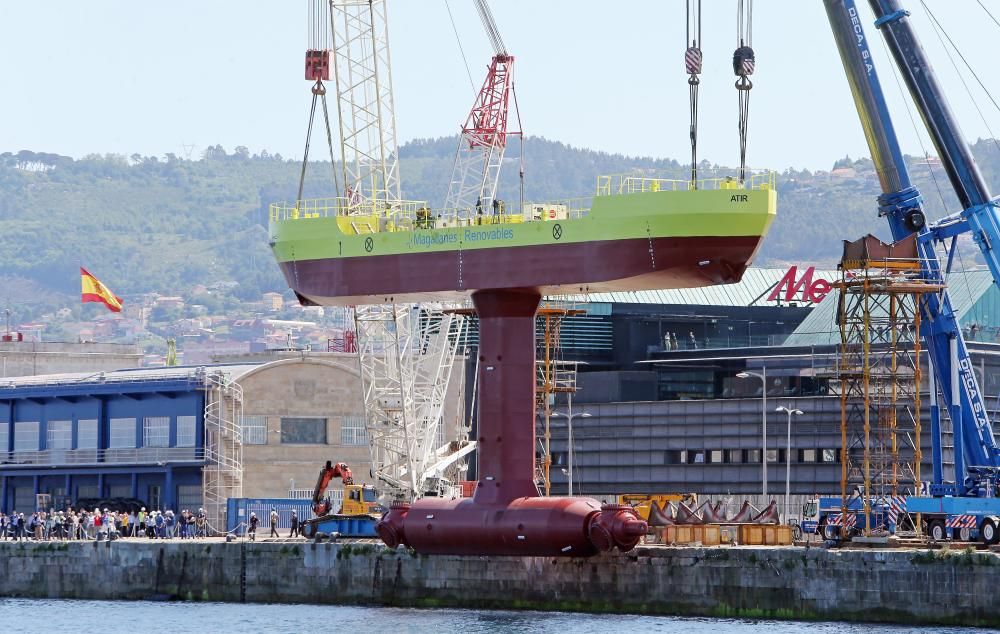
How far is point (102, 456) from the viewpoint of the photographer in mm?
124938

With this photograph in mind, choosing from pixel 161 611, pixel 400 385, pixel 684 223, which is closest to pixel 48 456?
pixel 400 385

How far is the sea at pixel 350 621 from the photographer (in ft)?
246

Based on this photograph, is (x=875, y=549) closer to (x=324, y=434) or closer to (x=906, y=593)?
(x=906, y=593)

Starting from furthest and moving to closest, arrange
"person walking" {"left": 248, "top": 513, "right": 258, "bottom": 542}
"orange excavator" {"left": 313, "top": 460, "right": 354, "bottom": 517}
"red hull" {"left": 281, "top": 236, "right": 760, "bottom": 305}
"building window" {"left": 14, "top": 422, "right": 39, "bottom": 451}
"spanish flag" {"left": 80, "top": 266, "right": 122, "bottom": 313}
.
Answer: "spanish flag" {"left": 80, "top": 266, "right": 122, "bottom": 313}
"building window" {"left": 14, "top": 422, "right": 39, "bottom": 451}
"orange excavator" {"left": 313, "top": 460, "right": 354, "bottom": 517}
"person walking" {"left": 248, "top": 513, "right": 258, "bottom": 542}
"red hull" {"left": 281, "top": 236, "right": 760, "bottom": 305}

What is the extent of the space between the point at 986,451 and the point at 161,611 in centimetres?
4037

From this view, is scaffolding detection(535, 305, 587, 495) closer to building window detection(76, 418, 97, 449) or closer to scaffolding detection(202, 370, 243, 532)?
scaffolding detection(202, 370, 243, 532)

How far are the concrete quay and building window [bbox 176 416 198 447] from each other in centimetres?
1742

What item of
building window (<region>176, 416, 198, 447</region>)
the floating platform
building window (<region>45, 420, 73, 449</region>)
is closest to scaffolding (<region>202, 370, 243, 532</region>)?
building window (<region>176, 416, 198, 447</region>)

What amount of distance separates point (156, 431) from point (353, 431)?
13.7 meters

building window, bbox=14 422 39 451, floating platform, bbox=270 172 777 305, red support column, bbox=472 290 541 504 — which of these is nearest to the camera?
floating platform, bbox=270 172 777 305

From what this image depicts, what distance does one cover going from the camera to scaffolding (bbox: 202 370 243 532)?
119 meters

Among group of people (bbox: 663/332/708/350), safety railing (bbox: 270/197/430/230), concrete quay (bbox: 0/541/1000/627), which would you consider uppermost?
safety railing (bbox: 270/197/430/230)

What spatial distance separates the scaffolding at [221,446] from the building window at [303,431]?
4914 millimetres

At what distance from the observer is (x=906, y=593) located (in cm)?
7444
